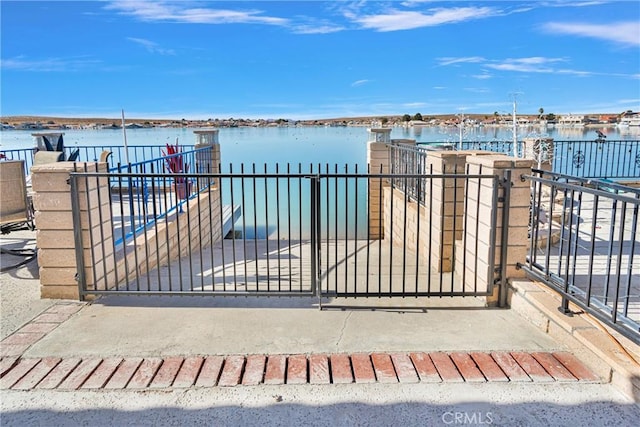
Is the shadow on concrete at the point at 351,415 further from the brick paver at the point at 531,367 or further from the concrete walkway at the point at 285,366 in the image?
the brick paver at the point at 531,367

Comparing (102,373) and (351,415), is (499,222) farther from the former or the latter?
(102,373)

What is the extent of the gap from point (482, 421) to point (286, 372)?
3.88ft

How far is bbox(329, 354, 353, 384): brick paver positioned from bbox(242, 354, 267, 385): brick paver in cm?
45

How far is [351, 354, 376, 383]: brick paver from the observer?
2775 millimetres

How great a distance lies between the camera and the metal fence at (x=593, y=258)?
9.16 ft

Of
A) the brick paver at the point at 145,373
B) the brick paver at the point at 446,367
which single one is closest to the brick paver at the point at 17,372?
the brick paver at the point at 145,373

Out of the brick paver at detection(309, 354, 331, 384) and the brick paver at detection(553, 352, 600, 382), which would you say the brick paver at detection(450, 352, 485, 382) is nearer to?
the brick paver at detection(553, 352, 600, 382)

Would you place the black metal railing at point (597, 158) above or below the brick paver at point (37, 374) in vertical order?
above

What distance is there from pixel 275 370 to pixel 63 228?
7.96 feet

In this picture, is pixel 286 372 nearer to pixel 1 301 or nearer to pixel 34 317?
pixel 34 317

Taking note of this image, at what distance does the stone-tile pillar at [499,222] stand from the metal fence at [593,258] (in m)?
0.10

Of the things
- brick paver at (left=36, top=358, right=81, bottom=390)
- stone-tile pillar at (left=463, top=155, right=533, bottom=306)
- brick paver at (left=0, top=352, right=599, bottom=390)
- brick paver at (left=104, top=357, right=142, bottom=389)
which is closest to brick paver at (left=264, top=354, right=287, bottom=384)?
brick paver at (left=0, top=352, right=599, bottom=390)

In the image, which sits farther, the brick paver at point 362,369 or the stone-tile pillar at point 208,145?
the stone-tile pillar at point 208,145

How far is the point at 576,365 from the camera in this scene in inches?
115
